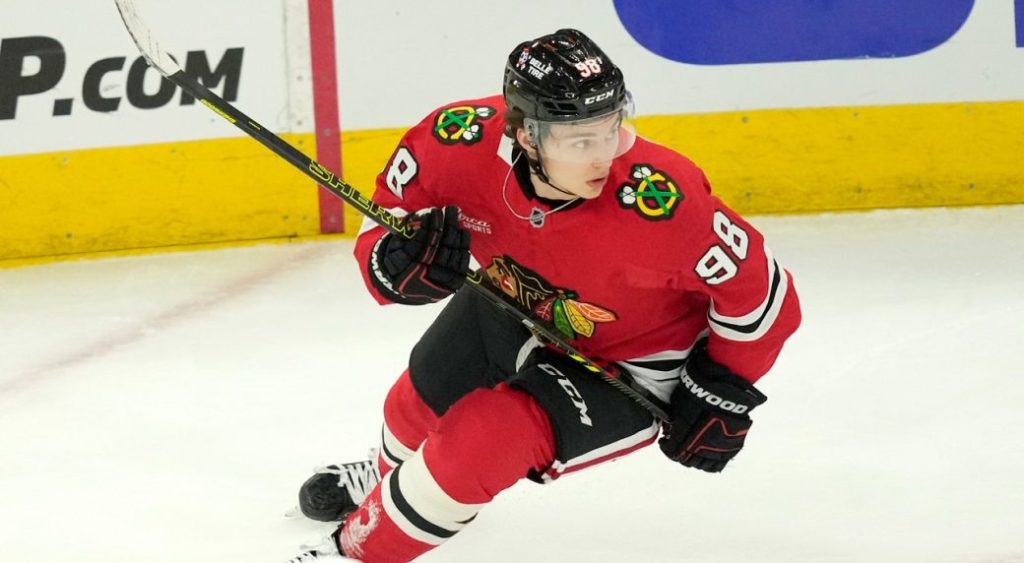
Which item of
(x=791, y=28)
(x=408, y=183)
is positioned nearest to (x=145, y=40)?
(x=408, y=183)

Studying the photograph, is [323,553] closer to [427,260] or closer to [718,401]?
[427,260]

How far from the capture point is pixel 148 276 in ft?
13.4

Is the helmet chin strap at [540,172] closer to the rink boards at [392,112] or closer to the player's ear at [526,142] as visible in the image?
the player's ear at [526,142]

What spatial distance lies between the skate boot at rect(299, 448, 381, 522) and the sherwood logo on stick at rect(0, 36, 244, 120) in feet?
5.38

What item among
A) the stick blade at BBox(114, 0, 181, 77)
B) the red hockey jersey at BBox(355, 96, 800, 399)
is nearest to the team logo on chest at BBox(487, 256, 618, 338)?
the red hockey jersey at BBox(355, 96, 800, 399)

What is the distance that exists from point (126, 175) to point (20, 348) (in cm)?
73

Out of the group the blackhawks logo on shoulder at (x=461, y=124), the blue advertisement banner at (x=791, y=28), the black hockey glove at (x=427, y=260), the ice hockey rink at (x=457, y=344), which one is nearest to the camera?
the black hockey glove at (x=427, y=260)

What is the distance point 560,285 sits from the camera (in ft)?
7.63

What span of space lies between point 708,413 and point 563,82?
605 millimetres

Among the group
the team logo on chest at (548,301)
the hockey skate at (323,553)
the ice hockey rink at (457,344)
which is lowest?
the ice hockey rink at (457,344)

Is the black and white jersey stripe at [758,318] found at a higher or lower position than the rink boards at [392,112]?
higher

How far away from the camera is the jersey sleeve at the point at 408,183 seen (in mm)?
2336

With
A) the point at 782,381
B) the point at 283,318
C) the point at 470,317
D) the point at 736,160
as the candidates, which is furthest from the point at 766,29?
the point at 470,317

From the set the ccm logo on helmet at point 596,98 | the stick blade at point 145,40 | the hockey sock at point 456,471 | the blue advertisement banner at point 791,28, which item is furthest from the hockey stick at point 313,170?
the blue advertisement banner at point 791,28
